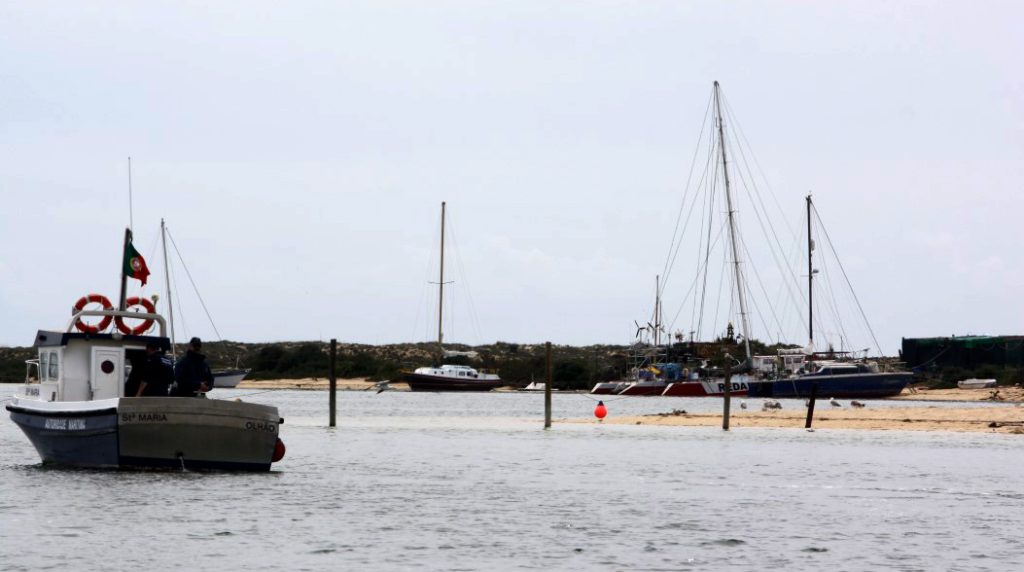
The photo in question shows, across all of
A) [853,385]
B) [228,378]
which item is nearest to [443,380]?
[228,378]

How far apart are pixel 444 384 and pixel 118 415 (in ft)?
284

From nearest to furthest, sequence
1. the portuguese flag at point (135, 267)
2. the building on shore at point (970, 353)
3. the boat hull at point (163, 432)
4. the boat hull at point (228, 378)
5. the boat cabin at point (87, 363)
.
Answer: the boat hull at point (163, 432), the boat cabin at point (87, 363), the portuguese flag at point (135, 267), the building on shore at point (970, 353), the boat hull at point (228, 378)

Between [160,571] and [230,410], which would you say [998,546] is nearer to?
[160,571]

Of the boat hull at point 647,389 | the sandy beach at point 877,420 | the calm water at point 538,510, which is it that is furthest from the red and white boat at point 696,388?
the calm water at point 538,510

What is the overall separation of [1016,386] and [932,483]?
64.9 m

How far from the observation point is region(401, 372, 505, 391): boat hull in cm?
11456

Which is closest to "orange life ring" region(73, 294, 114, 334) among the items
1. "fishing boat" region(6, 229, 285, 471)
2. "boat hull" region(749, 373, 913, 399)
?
"fishing boat" region(6, 229, 285, 471)

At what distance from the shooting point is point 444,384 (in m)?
115

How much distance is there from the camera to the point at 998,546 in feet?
72.0

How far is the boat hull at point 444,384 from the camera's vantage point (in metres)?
115

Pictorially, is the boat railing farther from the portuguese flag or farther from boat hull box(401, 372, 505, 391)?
boat hull box(401, 372, 505, 391)

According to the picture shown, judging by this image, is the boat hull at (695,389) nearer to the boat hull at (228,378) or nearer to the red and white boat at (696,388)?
the red and white boat at (696,388)

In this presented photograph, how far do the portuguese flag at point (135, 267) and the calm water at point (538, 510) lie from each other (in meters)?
4.92

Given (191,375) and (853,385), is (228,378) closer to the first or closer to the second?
(853,385)
